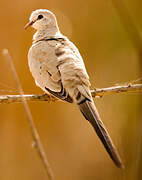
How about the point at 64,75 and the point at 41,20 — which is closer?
the point at 64,75

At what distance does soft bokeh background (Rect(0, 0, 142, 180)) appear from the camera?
14.8ft

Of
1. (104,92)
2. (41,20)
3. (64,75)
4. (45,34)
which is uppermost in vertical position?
(41,20)

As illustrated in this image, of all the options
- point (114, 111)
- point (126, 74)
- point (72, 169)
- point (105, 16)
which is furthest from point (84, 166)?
point (105, 16)

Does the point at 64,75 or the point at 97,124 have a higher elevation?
the point at 64,75

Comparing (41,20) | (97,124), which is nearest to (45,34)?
(41,20)

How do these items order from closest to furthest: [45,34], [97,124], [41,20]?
[97,124]
[45,34]
[41,20]

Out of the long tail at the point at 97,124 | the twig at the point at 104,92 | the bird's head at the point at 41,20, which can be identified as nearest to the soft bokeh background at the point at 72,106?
the bird's head at the point at 41,20

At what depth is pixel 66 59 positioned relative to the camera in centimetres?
275

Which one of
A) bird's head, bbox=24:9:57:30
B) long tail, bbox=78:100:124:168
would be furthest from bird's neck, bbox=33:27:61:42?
long tail, bbox=78:100:124:168

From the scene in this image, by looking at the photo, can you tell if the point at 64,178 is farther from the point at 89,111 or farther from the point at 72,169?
the point at 89,111

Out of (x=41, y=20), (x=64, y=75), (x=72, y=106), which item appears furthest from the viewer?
(x=72, y=106)

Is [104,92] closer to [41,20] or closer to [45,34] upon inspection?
[45,34]

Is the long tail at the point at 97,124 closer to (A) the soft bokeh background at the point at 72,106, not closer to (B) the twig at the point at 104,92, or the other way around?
(B) the twig at the point at 104,92

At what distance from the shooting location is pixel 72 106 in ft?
15.9
